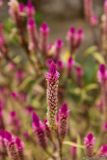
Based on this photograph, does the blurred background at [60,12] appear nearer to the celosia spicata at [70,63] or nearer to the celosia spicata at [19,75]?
the celosia spicata at [19,75]

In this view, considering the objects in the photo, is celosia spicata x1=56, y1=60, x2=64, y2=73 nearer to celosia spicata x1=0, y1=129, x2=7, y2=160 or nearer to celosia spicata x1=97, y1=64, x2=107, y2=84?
celosia spicata x1=97, y1=64, x2=107, y2=84

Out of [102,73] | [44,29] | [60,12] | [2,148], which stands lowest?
[60,12]

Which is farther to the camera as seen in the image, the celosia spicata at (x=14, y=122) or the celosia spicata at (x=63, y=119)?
the celosia spicata at (x=14, y=122)

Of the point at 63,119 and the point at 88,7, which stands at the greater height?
the point at 88,7

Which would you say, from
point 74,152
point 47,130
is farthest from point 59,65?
point 47,130

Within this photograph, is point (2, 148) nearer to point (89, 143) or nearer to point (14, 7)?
point (89, 143)

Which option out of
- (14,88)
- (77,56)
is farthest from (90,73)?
(14,88)

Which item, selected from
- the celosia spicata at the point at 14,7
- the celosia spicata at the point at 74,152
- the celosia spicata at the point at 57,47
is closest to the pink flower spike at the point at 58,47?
the celosia spicata at the point at 57,47
